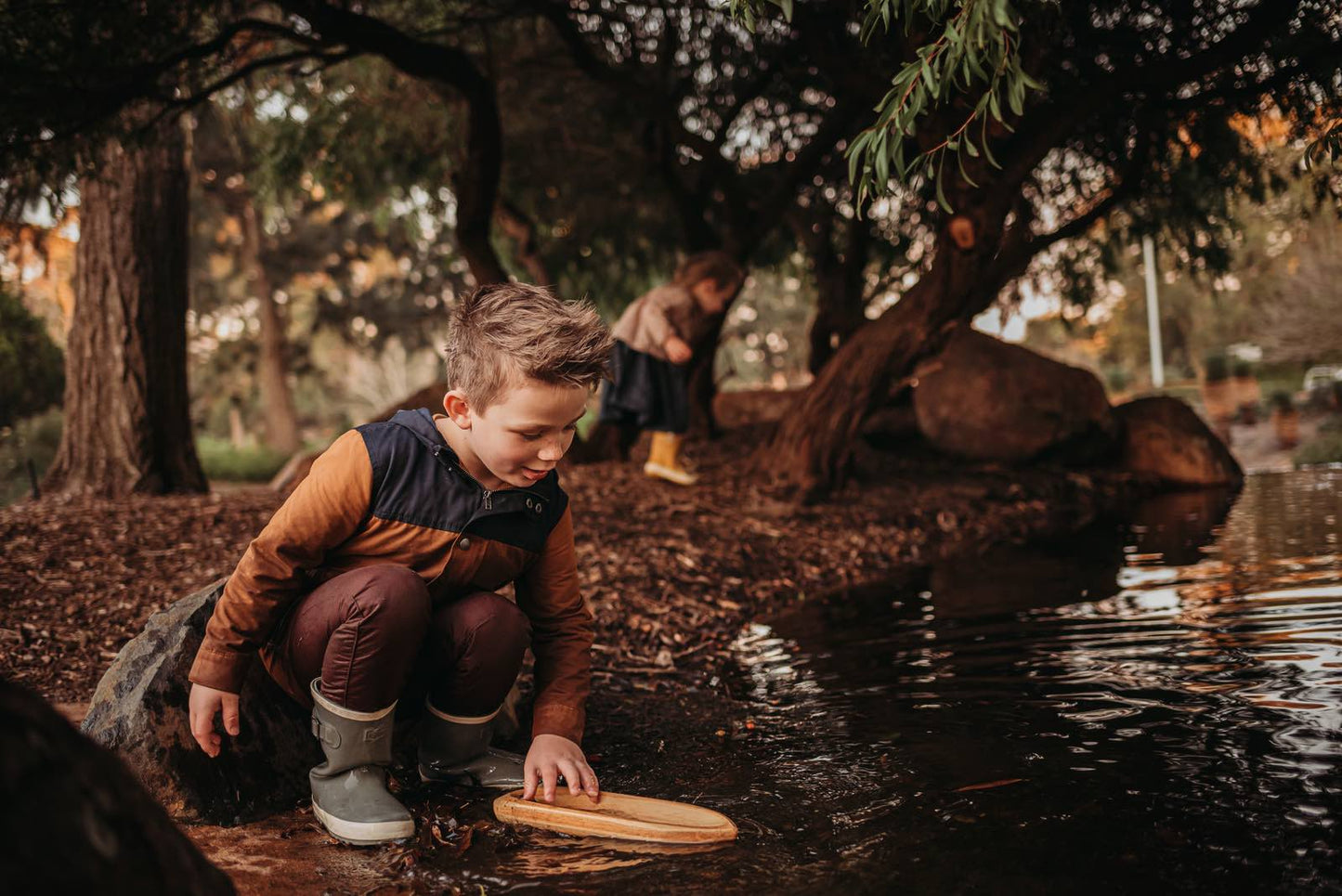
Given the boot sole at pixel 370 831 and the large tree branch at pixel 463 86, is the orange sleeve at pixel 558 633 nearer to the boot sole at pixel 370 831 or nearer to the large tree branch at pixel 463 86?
the boot sole at pixel 370 831

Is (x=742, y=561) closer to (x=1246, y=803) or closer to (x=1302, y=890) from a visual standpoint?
(x=1246, y=803)

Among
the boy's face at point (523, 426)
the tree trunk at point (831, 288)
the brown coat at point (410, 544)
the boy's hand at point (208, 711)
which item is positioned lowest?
the boy's hand at point (208, 711)

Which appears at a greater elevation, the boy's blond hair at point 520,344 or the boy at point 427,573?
the boy's blond hair at point 520,344

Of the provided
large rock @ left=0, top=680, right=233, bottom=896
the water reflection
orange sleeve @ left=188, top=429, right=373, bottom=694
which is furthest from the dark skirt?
large rock @ left=0, top=680, right=233, bottom=896

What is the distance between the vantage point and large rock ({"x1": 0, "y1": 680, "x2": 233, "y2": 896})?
1009 millimetres

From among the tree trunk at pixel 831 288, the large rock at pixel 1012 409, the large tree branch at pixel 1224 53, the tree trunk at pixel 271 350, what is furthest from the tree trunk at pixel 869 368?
the tree trunk at pixel 271 350

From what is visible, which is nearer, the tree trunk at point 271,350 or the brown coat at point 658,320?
the brown coat at point 658,320

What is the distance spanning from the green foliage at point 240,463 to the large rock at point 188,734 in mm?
16674

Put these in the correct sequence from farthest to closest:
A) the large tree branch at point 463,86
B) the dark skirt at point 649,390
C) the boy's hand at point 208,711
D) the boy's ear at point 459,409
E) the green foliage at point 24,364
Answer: the green foliage at point 24,364
the dark skirt at point 649,390
the large tree branch at point 463,86
the boy's ear at point 459,409
the boy's hand at point 208,711

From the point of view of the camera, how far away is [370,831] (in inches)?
91.2

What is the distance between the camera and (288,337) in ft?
83.1

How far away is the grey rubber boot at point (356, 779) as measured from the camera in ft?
7.65

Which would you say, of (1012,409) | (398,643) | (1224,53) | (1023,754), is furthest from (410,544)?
(1012,409)

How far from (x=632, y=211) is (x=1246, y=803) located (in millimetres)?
10001
